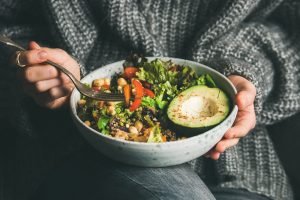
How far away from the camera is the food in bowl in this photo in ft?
2.80

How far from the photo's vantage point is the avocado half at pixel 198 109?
0.85 meters

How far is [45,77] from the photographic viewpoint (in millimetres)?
936

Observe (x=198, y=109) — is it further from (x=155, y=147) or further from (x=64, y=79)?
(x=64, y=79)

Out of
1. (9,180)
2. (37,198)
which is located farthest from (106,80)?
(9,180)

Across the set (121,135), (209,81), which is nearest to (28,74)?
(121,135)

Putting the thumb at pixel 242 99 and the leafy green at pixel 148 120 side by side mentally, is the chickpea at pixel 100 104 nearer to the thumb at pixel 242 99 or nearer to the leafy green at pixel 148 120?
the leafy green at pixel 148 120

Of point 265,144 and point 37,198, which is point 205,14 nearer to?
point 265,144

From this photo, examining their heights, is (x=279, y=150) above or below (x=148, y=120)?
below

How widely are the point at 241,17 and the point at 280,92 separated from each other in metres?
0.21

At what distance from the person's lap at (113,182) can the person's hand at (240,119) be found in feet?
0.29

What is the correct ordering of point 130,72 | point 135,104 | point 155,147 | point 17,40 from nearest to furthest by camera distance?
point 155,147, point 135,104, point 130,72, point 17,40

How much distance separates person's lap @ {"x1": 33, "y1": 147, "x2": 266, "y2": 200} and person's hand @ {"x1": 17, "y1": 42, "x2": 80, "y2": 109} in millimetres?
136

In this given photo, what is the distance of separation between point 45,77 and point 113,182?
242 mm

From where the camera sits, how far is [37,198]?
1.02m
